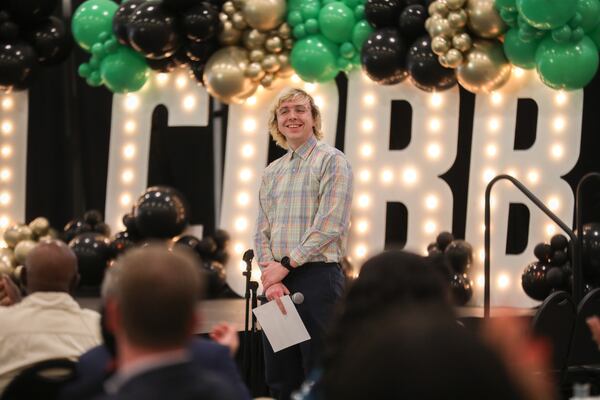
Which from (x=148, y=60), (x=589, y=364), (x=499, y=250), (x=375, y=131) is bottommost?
(x=589, y=364)

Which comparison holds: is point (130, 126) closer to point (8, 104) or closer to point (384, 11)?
point (8, 104)

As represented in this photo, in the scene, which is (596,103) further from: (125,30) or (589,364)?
(125,30)

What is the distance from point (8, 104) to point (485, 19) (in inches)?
150

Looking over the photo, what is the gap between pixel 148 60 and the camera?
718cm

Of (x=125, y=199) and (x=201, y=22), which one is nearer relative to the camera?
(x=201, y=22)

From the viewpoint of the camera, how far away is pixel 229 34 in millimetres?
6762

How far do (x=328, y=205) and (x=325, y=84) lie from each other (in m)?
3.32

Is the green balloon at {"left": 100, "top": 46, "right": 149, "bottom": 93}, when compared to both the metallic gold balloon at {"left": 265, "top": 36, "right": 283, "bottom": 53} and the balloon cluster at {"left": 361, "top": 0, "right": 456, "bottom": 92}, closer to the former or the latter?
the metallic gold balloon at {"left": 265, "top": 36, "right": 283, "bottom": 53}

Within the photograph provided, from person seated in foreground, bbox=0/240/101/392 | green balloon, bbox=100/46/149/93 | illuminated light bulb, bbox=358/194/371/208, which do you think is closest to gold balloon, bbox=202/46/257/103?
green balloon, bbox=100/46/149/93

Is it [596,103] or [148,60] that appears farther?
[148,60]

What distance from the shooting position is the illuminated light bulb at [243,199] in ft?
23.4

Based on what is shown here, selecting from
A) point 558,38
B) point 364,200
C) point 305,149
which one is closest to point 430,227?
point 364,200

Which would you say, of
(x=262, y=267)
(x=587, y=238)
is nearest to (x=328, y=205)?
(x=262, y=267)

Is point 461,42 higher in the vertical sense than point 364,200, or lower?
higher
